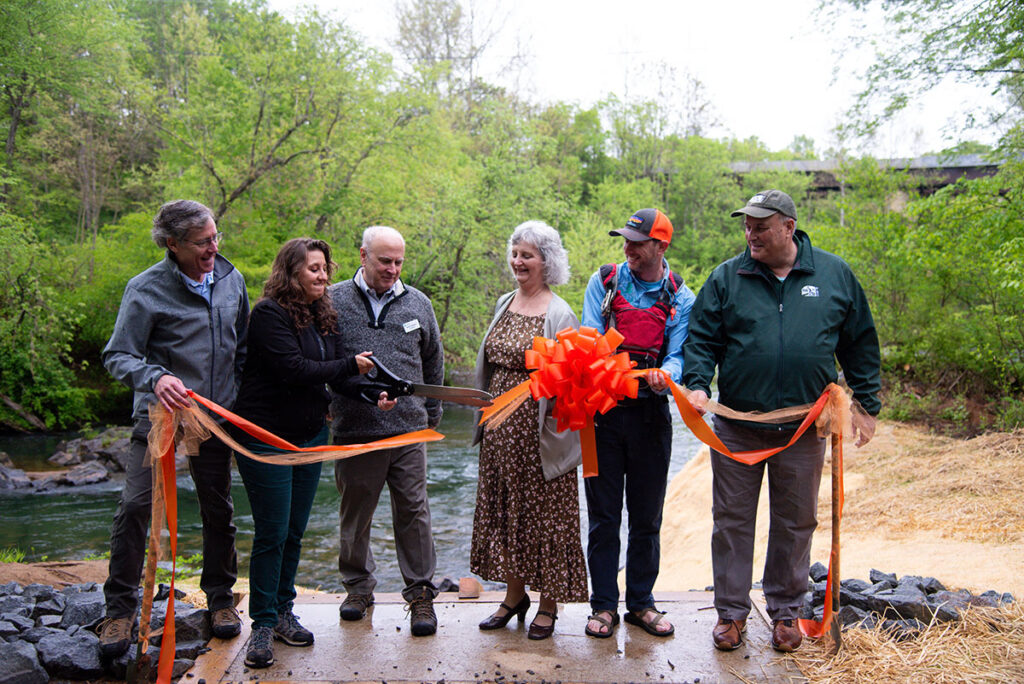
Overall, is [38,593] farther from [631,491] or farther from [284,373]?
[631,491]

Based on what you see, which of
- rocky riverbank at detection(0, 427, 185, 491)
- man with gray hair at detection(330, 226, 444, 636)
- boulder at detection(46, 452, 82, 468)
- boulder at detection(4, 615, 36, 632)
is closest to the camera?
boulder at detection(4, 615, 36, 632)

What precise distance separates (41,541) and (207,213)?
8.59m

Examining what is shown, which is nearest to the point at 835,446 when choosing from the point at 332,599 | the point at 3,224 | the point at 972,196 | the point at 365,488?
the point at 365,488

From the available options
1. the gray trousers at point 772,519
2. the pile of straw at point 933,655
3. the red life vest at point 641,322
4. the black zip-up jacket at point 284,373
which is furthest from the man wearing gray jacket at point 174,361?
the pile of straw at point 933,655

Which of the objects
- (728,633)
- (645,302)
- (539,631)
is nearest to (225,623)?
(539,631)

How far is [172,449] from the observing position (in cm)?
340

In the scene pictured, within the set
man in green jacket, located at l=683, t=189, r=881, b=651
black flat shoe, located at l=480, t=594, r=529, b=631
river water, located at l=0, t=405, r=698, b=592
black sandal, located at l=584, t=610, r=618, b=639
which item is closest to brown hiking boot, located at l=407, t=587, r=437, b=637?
black flat shoe, located at l=480, t=594, r=529, b=631

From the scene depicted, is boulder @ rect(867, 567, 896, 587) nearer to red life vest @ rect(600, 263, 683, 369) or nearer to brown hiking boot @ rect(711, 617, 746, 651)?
brown hiking boot @ rect(711, 617, 746, 651)

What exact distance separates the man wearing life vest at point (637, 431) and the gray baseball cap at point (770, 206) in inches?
16.2

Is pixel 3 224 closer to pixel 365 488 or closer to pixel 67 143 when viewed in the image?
pixel 67 143

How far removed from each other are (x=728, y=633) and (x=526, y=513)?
1118mm

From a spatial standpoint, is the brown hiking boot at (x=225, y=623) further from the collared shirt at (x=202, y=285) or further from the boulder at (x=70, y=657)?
the collared shirt at (x=202, y=285)

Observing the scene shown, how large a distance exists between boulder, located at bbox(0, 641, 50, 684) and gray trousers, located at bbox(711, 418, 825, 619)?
9.87 ft

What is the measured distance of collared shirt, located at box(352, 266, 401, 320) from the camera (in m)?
4.13
